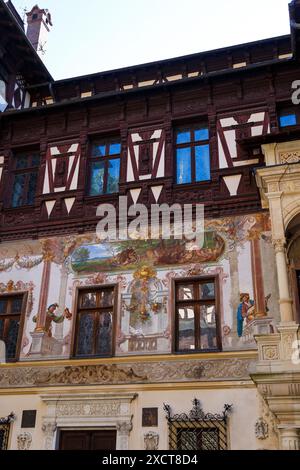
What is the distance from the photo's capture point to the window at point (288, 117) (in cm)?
1416

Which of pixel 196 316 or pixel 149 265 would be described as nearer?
pixel 196 316

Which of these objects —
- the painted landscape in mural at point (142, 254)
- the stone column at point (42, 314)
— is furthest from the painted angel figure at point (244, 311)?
the stone column at point (42, 314)

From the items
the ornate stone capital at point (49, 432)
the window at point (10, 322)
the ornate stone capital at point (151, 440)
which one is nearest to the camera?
the ornate stone capital at point (151, 440)

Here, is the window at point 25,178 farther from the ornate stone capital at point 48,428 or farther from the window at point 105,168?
the ornate stone capital at point 48,428

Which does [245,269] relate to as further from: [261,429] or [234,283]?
[261,429]

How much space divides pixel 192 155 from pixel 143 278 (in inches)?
142

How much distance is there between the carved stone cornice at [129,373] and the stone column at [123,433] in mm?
860

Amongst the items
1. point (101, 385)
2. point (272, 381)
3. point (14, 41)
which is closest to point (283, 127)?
point (272, 381)

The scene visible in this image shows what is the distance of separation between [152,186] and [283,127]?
3.60m

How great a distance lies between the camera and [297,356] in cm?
1055

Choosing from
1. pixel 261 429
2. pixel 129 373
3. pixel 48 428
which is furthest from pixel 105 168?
pixel 261 429

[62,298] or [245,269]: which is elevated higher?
[245,269]

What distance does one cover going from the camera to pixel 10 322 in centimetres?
1363

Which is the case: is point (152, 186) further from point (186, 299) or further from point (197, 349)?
point (197, 349)
